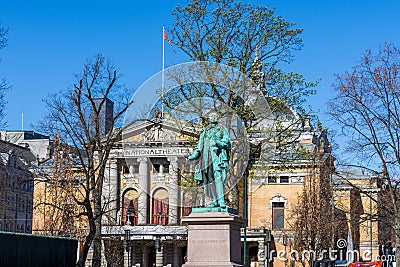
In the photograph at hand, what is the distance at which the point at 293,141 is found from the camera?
3609 centimetres

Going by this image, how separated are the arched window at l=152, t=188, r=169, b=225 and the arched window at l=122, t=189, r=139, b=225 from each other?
1.94 m

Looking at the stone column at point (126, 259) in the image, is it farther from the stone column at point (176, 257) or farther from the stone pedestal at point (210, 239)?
the stone pedestal at point (210, 239)

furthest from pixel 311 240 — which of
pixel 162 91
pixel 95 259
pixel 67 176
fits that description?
pixel 162 91

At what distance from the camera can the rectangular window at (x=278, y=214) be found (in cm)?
7356

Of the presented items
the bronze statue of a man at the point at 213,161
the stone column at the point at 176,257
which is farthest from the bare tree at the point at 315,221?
the bronze statue of a man at the point at 213,161

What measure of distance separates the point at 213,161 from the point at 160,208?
53.0 meters

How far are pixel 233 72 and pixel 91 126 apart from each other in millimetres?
10614

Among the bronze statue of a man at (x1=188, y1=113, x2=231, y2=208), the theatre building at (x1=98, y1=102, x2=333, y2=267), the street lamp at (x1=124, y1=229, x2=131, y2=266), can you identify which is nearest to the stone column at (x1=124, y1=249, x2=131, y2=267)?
the theatre building at (x1=98, y1=102, x2=333, y2=267)

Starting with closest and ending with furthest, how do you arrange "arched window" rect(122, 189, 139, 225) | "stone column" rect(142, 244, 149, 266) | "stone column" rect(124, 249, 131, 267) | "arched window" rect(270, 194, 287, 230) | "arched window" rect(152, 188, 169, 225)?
"stone column" rect(124, 249, 131, 267)
"arched window" rect(270, 194, 287, 230)
"arched window" rect(122, 189, 139, 225)
"arched window" rect(152, 188, 169, 225)
"stone column" rect(142, 244, 149, 266)

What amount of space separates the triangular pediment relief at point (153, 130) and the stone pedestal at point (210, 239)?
7907mm

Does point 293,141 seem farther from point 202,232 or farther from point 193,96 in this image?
point 202,232

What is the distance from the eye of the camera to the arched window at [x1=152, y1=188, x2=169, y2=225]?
246 ft

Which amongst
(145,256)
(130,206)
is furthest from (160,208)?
(145,256)

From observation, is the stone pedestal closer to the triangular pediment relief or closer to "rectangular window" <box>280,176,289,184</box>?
the triangular pediment relief
